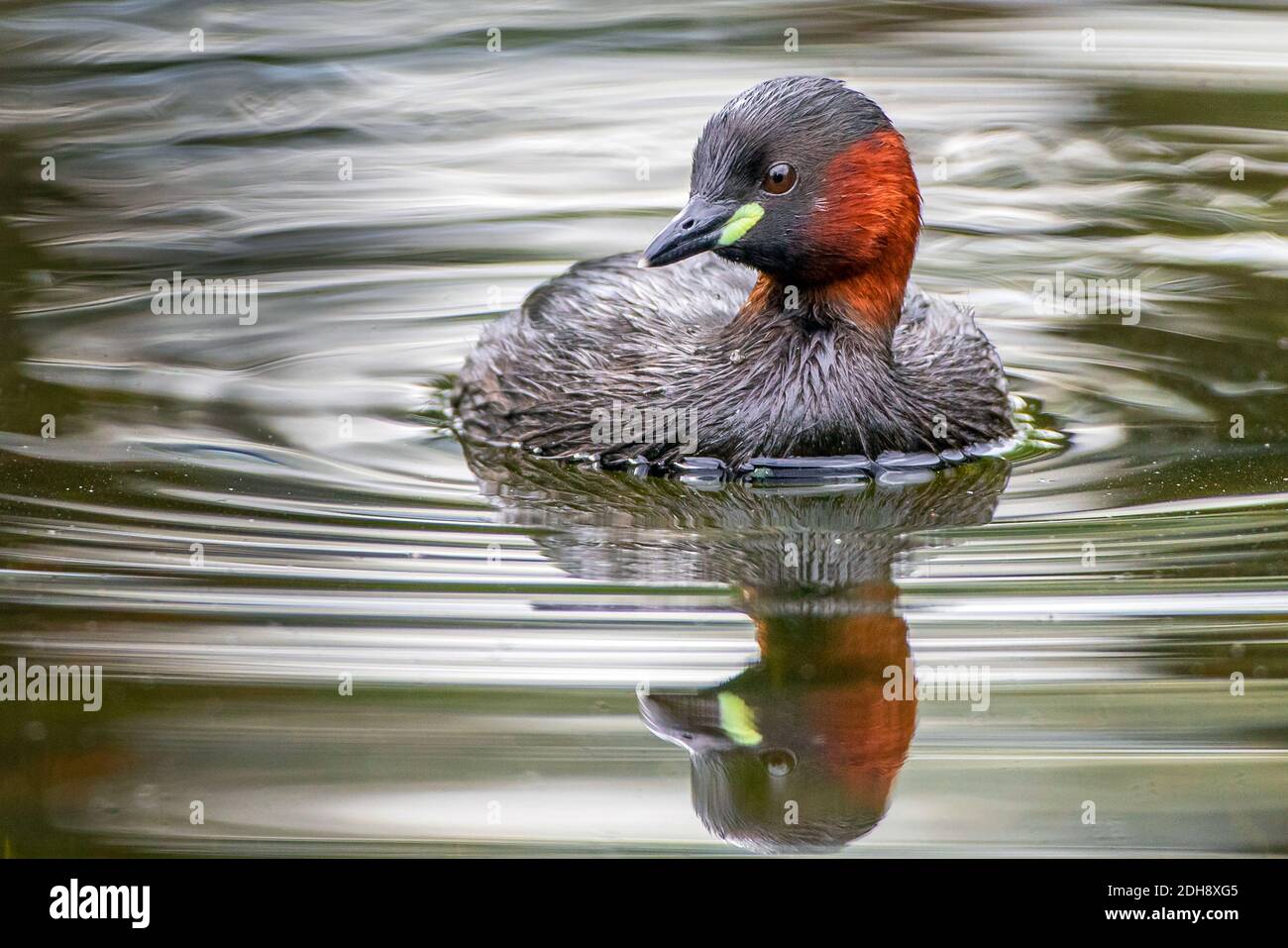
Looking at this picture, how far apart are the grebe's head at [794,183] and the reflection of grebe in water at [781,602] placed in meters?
0.98

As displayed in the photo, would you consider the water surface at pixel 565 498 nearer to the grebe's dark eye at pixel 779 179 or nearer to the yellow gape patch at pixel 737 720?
the yellow gape patch at pixel 737 720

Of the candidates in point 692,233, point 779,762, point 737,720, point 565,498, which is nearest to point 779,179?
point 692,233

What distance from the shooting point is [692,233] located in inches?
298

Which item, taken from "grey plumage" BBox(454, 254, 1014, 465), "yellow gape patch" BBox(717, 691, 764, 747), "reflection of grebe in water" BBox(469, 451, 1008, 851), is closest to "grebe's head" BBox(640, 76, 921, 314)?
"grey plumage" BBox(454, 254, 1014, 465)

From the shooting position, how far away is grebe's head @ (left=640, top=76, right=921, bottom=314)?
7625mm

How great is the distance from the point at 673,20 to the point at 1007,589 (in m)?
8.46

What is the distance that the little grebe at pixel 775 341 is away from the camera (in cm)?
768

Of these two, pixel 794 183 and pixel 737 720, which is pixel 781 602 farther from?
pixel 794 183

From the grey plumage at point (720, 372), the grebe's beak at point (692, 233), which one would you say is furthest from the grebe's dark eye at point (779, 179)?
the grey plumage at point (720, 372)

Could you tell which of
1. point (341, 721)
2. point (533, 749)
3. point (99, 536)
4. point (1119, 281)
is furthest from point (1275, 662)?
point (1119, 281)

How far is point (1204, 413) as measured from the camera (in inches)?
338

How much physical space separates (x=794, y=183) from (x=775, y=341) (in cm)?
69

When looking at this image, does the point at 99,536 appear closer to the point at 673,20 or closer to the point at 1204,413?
the point at 1204,413

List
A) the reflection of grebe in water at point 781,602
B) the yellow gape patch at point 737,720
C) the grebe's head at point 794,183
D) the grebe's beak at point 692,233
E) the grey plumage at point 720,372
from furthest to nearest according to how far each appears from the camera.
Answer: the grey plumage at point 720,372 → the grebe's head at point 794,183 → the grebe's beak at point 692,233 → the yellow gape patch at point 737,720 → the reflection of grebe in water at point 781,602
